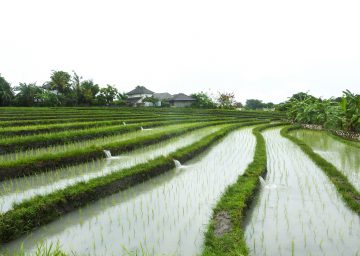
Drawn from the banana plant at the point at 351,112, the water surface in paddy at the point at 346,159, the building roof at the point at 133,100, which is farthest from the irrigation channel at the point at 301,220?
the building roof at the point at 133,100

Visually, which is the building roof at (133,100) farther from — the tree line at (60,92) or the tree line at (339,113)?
the tree line at (339,113)

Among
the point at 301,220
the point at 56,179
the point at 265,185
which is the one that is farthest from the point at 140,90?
the point at 301,220

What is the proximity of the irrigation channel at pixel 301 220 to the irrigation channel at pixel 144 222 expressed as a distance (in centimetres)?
81

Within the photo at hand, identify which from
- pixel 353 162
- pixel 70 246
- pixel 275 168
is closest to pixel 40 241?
pixel 70 246

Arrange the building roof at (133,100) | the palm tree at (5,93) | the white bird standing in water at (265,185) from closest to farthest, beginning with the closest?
the white bird standing in water at (265,185) < the palm tree at (5,93) < the building roof at (133,100)

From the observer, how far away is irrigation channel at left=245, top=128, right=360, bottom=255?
3.96 metres

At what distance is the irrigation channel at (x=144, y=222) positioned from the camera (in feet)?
12.8

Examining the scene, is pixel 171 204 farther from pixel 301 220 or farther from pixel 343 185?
pixel 343 185

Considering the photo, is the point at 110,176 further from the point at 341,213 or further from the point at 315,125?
the point at 315,125

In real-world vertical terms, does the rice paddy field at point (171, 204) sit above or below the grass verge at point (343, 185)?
below

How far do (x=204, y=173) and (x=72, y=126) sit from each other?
287 inches

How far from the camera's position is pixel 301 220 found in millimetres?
4840

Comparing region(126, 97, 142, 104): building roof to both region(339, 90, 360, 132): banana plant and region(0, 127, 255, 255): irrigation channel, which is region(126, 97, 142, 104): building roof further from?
region(0, 127, 255, 255): irrigation channel

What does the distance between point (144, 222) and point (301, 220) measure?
7.92ft
